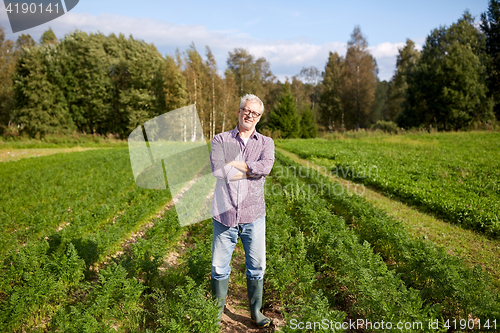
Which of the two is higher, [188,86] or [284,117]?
[188,86]

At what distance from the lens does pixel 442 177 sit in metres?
10.1

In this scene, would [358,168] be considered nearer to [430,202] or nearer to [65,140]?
[430,202]

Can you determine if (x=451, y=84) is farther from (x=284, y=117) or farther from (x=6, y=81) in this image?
(x=6, y=81)

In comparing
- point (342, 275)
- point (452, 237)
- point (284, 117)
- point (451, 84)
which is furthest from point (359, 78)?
point (342, 275)

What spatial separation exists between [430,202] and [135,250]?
23.4ft

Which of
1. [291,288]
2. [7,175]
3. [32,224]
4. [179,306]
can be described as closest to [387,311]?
[291,288]

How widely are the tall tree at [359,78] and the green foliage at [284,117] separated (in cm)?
1130

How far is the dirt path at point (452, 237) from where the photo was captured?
16.0 ft

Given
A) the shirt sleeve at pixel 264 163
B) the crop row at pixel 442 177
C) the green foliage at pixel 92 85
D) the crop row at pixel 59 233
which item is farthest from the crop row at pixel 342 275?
the green foliage at pixel 92 85

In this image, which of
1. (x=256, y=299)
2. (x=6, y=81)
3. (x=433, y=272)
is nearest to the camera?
(x=256, y=299)

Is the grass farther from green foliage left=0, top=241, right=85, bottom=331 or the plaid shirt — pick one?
the plaid shirt

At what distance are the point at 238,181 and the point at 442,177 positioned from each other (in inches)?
390

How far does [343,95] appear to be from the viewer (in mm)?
41844

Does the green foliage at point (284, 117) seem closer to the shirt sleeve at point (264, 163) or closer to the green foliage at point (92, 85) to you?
the green foliage at point (92, 85)
